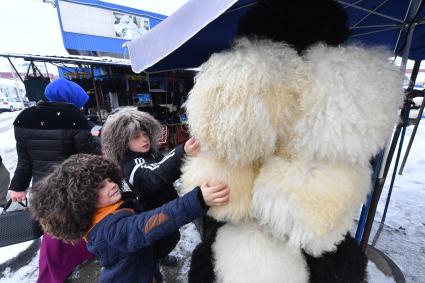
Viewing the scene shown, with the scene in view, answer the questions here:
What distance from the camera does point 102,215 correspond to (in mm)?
1036

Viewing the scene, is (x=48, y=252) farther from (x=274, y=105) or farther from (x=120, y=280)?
(x=274, y=105)

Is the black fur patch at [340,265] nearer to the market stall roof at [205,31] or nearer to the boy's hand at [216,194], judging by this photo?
the boy's hand at [216,194]

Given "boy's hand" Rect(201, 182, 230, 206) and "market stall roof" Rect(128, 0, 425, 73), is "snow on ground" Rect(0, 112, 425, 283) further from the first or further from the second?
"market stall roof" Rect(128, 0, 425, 73)

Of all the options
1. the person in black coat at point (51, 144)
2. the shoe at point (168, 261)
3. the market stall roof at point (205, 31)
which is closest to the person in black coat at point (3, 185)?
the person in black coat at point (51, 144)

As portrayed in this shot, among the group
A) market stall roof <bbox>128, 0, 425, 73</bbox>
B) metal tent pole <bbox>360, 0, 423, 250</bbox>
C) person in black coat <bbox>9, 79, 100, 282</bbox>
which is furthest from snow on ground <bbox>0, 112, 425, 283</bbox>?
market stall roof <bbox>128, 0, 425, 73</bbox>

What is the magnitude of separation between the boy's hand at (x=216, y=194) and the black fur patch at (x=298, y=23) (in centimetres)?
50

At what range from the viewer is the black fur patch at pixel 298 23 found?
745mm

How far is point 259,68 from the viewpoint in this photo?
63 cm

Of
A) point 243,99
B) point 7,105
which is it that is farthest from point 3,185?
point 7,105

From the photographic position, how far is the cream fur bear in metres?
0.63

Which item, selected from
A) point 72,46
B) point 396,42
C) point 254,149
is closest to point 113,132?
point 254,149

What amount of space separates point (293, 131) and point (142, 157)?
1.09 meters

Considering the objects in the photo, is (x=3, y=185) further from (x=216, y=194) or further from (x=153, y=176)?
(x=216, y=194)

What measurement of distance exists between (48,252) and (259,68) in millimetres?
2160
